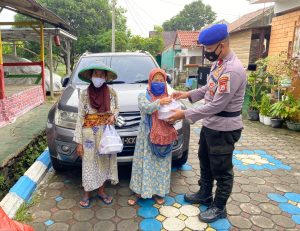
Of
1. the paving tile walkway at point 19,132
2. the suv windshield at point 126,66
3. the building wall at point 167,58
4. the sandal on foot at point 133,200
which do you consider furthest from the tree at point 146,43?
the sandal on foot at point 133,200

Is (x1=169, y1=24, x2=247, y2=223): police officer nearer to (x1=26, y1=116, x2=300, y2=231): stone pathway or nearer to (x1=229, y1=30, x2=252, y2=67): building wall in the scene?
(x1=26, y1=116, x2=300, y2=231): stone pathway

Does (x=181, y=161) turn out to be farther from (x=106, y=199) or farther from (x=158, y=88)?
(x=158, y=88)

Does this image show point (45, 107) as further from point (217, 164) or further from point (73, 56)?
point (73, 56)

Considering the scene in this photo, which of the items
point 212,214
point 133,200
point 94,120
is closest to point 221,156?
point 212,214

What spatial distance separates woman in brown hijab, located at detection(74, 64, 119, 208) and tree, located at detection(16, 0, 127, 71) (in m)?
20.2

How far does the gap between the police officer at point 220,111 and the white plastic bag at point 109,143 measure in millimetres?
641

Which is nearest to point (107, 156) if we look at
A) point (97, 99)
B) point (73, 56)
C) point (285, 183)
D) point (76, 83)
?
point (97, 99)

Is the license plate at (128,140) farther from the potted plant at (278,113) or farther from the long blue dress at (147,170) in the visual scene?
the potted plant at (278,113)

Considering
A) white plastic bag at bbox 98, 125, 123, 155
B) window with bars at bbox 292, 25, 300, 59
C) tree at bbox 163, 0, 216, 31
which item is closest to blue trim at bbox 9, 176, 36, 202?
white plastic bag at bbox 98, 125, 123, 155

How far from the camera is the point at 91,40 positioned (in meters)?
22.5

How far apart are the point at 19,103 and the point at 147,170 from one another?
545 cm

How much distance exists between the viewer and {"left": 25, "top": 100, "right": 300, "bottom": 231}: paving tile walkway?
2764mm

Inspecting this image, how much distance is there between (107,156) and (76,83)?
167cm

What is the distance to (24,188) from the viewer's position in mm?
3248
